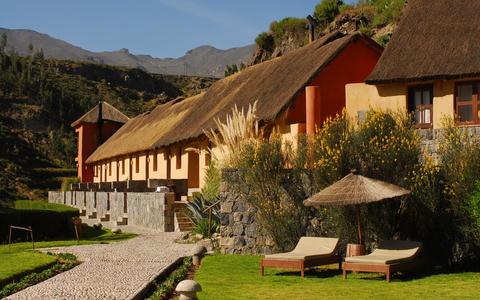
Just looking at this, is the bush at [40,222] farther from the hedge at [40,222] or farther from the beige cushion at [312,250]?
the beige cushion at [312,250]

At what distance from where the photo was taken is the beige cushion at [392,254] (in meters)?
11.7

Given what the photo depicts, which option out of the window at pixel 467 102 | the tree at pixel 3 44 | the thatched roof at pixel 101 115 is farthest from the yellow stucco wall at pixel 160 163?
the tree at pixel 3 44

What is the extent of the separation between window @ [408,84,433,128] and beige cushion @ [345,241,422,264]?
738cm

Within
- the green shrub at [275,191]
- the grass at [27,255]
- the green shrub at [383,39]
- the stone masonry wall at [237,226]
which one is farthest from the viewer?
the green shrub at [383,39]

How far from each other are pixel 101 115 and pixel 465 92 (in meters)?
40.5

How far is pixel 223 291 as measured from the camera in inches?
429

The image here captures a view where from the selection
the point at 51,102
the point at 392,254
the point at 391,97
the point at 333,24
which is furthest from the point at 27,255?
the point at 51,102

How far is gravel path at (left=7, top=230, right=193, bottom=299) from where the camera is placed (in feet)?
35.2

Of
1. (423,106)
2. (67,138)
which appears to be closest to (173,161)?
(423,106)

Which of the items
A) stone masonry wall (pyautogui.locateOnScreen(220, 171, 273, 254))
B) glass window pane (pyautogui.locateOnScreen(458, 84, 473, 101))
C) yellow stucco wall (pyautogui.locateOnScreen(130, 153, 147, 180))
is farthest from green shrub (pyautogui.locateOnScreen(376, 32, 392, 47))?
stone masonry wall (pyautogui.locateOnScreen(220, 171, 273, 254))

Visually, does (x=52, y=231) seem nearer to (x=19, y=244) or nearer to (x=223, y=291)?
(x=19, y=244)

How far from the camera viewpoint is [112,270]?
1344 cm

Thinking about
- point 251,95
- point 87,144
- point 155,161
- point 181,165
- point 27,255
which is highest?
point 251,95

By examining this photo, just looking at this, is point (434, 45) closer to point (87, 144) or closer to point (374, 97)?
point (374, 97)
